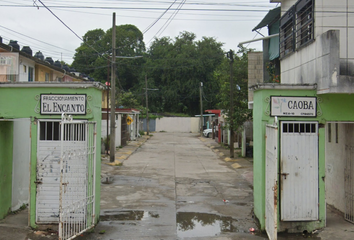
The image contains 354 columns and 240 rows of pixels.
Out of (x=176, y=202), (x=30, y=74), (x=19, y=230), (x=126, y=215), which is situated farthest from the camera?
(x=30, y=74)

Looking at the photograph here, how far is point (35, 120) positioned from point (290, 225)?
5866mm

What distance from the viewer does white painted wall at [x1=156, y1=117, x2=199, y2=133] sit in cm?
5803

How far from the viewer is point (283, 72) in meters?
10.7

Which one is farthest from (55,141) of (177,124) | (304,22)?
(177,124)

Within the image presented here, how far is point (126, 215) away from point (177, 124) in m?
48.8

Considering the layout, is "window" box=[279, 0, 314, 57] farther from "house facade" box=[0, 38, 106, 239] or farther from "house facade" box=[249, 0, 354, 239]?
"house facade" box=[0, 38, 106, 239]

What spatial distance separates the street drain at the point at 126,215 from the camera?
9.14 meters

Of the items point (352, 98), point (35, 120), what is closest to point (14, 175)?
point (35, 120)

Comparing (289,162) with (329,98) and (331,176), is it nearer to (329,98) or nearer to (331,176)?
(329,98)

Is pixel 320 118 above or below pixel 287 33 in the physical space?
below

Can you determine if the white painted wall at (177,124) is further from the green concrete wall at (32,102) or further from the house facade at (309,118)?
the green concrete wall at (32,102)

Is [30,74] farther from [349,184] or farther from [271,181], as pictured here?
[349,184]

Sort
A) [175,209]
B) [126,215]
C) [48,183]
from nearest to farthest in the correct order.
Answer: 1. [48,183]
2. [126,215]
3. [175,209]

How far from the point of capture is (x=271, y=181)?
723 cm
